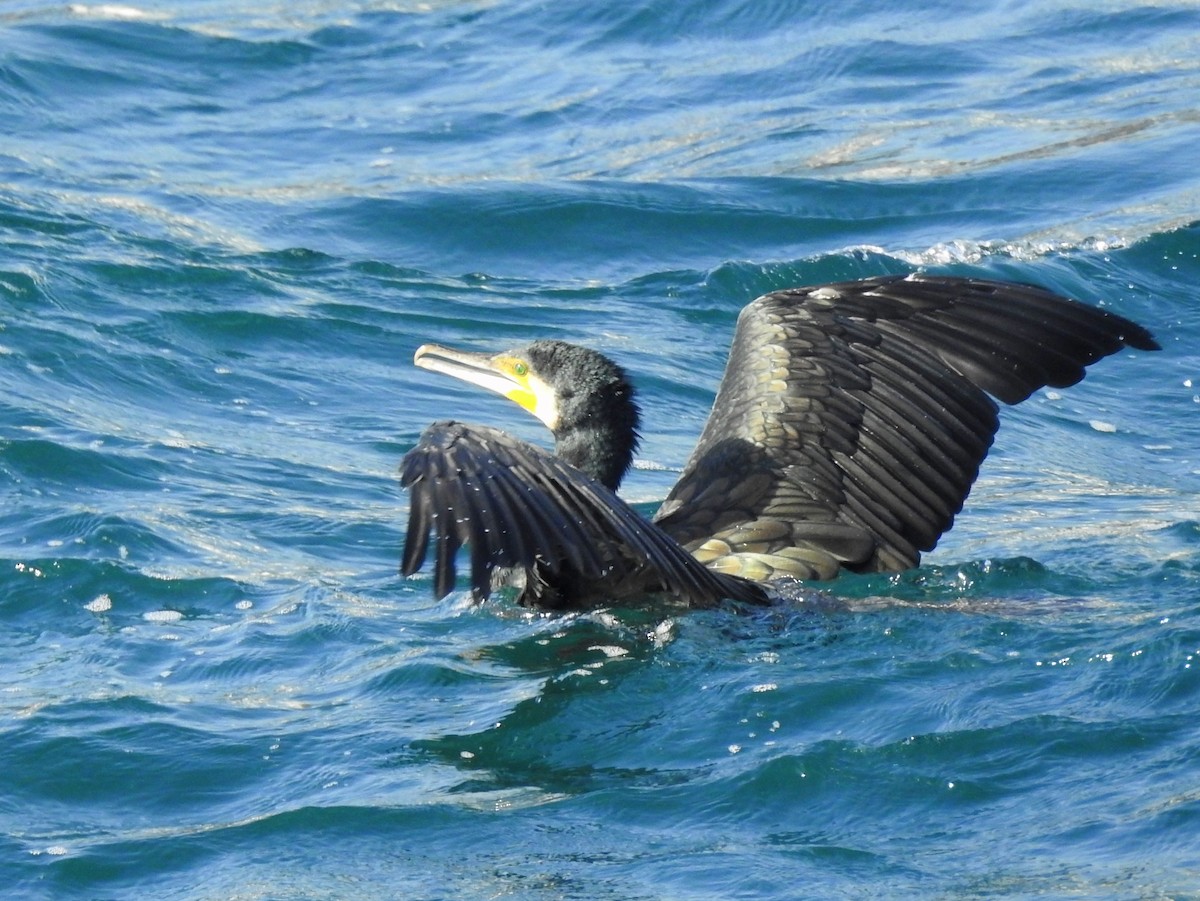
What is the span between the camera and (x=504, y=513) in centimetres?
486

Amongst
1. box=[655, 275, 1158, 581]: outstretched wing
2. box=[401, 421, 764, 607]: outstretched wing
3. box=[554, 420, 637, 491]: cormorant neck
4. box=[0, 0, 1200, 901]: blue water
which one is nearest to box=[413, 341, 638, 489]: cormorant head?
box=[554, 420, 637, 491]: cormorant neck

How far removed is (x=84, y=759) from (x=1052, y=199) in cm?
747

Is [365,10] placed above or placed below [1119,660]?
above

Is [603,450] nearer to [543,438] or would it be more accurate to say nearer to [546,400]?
[546,400]

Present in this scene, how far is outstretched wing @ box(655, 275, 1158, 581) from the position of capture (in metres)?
6.39

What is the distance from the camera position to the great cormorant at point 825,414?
6.27 metres

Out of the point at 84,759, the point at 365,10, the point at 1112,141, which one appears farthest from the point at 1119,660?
the point at 365,10

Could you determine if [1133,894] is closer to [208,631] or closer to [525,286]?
[208,631]

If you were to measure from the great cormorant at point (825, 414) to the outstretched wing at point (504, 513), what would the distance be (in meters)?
0.80

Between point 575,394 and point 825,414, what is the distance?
839 mm

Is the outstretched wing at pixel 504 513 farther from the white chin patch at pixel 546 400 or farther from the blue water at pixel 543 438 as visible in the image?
the white chin patch at pixel 546 400

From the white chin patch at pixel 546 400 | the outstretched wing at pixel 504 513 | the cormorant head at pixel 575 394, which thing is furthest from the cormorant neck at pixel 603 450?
the outstretched wing at pixel 504 513

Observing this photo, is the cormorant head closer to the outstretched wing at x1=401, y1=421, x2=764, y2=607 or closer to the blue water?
the blue water

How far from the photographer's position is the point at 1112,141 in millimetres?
12039
